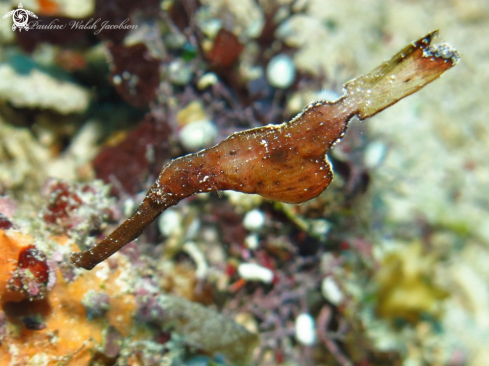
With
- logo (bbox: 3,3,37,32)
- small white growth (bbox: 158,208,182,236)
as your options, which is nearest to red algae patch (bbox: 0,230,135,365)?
small white growth (bbox: 158,208,182,236)

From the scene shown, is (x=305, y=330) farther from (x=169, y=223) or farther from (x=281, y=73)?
(x=281, y=73)

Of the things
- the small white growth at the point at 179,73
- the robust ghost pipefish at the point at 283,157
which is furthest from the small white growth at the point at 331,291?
the small white growth at the point at 179,73

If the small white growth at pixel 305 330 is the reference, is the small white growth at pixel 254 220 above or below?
above

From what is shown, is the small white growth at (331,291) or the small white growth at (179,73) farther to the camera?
the small white growth at (179,73)

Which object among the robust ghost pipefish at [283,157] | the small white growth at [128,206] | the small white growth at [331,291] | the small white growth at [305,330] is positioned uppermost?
the small white growth at [128,206]

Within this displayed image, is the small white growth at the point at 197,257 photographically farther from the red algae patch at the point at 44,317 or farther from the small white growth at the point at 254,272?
the red algae patch at the point at 44,317

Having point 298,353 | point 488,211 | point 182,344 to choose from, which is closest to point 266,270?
point 298,353

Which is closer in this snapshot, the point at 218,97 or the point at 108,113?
the point at 218,97

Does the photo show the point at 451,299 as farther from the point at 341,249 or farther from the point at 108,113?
the point at 108,113
